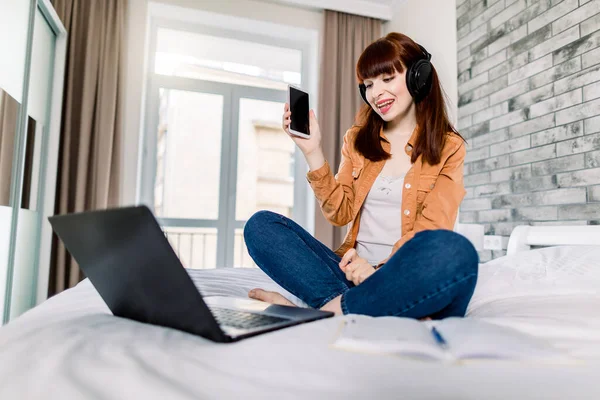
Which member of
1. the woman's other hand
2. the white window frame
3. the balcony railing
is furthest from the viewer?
the balcony railing

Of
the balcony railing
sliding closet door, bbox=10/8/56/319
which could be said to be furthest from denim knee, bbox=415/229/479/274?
the balcony railing

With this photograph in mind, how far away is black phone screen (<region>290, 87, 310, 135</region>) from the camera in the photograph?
1277 millimetres

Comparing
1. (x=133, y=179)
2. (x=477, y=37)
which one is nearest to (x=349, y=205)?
(x=477, y=37)

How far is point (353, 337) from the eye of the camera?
1.90 ft

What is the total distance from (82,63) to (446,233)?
9.12ft

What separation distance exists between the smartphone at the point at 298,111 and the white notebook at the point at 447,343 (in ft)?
2.44

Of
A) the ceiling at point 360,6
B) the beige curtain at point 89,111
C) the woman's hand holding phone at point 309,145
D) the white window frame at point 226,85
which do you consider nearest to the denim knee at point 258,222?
the woman's hand holding phone at point 309,145

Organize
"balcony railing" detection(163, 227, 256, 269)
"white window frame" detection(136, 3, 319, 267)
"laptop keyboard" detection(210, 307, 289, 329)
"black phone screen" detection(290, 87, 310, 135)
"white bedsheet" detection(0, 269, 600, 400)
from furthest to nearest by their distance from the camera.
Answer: "balcony railing" detection(163, 227, 256, 269) < "white window frame" detection(136, 3, 319, 267) < "black phone screen" detection(290, 87, 310, 135) < "laptop keyboard" detection(210, 307, 289, 329) < "white bedsheet" detection(0, 269, 600, 400)

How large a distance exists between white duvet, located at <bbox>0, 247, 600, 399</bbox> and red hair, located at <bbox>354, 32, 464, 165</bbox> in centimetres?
66

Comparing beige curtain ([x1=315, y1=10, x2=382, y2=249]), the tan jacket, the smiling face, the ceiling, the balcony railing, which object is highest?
the ceiling

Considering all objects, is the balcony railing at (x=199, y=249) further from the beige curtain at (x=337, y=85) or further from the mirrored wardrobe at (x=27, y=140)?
the mirrored wardrobe at (x=27, y=140)

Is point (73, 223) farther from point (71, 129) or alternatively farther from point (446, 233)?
point (71, 129)

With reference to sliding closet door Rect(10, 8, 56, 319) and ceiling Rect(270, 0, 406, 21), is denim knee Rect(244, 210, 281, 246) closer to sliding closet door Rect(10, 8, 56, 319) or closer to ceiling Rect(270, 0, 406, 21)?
sliding closet door Rect(10, 8, 56, 319)

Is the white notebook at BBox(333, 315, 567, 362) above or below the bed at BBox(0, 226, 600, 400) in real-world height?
above
